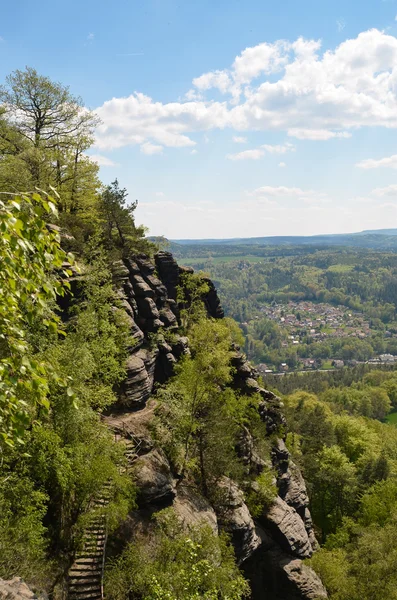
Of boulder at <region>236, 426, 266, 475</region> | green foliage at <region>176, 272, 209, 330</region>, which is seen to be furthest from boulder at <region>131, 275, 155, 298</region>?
boulder at <region>236, 426, 266, 475</region>

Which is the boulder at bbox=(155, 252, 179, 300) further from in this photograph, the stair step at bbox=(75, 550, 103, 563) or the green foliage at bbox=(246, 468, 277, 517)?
the stair step at bbox=(75, 550, 103, 563)

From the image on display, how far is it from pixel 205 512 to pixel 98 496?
35.8 feet

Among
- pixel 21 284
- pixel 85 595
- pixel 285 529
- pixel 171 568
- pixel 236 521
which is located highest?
pixel 21 284

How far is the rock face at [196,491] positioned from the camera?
98.7 ft

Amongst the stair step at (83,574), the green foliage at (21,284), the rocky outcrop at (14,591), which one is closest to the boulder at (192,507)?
the stair step at (83,574)

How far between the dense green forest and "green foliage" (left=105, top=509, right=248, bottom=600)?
0.32 feet

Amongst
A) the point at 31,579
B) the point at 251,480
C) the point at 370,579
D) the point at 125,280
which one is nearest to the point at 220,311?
the point at 125,280

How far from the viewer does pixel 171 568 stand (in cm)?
1819

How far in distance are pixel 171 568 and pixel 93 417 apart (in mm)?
10561

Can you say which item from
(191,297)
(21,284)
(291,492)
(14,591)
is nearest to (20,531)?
(14,591)

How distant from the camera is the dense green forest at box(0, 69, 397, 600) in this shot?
8086mm

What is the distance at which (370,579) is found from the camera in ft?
116

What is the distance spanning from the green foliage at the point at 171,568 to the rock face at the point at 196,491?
3234 mm

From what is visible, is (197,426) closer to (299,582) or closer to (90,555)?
(90,555)
